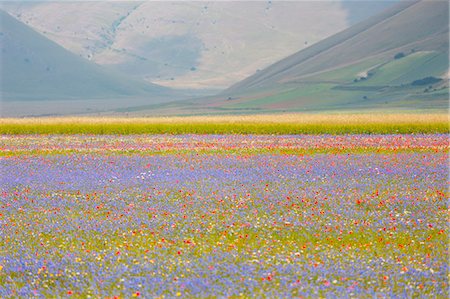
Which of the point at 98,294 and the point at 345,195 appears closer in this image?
the point at 98,294

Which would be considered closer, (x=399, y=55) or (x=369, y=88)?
(x=369, y=88)

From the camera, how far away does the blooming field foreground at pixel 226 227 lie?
11.2 metres

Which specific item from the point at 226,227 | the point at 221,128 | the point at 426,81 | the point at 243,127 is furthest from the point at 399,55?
the point at 226,227

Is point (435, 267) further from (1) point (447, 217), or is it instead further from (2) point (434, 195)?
(2) point (434, 195)

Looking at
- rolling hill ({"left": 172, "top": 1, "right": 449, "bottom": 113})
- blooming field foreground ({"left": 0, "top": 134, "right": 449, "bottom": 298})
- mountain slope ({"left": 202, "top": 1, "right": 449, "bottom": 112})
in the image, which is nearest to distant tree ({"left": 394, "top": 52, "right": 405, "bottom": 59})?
mountain slope ({"left": 202, "top": 1, "right": 449, "bottom": 112})

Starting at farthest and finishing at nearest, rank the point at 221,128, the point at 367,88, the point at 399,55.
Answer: the point at 399,55 → the point at 367,88 → the point at 221,128

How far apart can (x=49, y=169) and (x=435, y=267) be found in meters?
16.7

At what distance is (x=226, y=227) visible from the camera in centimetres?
1523

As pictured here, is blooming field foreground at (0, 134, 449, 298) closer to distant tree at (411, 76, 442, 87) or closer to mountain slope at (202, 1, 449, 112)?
mountain slope at (202, 1, 449, 112)

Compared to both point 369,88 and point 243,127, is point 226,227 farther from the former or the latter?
point 369,88

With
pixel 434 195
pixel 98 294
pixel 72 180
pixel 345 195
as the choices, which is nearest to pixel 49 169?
pixel 72 180

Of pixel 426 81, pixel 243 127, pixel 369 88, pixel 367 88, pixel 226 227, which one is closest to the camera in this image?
pixel 226 227

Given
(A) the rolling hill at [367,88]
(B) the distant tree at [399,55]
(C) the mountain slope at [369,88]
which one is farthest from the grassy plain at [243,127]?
(B) the distant tree at [399,55]

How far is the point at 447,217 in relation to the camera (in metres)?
15.9
